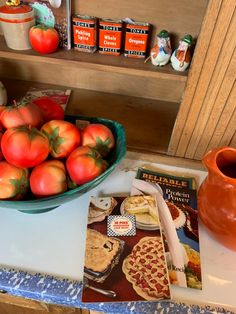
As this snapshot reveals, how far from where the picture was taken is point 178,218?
664 millimetres

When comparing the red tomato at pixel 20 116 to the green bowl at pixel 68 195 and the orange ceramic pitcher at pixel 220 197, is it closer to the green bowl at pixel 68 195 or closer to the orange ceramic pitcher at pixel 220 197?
the green bowl at pixel 68 195

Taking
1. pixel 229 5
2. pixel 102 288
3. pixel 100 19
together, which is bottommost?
pixel 102 288

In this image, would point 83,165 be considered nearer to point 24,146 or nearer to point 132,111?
point 24,146

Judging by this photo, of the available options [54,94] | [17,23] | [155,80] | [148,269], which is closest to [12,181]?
[148,269]

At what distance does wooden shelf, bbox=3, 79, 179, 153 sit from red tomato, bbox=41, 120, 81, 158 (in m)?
0.26

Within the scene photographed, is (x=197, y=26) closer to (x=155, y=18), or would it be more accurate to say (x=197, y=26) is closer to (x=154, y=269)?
(x=155, y=18)

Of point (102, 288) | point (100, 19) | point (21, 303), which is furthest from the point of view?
point (100, 19)

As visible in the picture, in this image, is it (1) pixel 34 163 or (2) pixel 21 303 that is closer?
(1) pixel 34 163

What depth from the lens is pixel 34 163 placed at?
22.4 inches

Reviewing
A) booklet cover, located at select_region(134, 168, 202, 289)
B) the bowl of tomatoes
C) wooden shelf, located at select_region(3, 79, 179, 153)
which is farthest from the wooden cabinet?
the bowl of tomatoes

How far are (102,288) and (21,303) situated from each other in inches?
9.7

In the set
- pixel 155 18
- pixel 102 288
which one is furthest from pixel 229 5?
pixel 102 288

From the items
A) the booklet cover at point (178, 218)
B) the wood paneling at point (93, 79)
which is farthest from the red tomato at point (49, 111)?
the wood paneling at point (93, 79)

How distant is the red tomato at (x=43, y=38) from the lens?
2.41 ft
